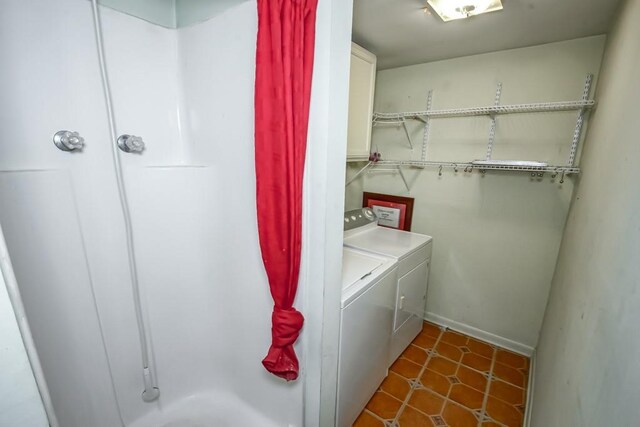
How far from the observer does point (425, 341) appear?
234cm

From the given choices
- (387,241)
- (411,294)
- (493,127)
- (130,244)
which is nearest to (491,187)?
(493,127)

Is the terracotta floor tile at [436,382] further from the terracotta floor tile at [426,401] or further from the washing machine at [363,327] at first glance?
the washing machine at [363,327]

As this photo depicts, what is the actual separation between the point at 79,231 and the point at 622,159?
80.7 inches

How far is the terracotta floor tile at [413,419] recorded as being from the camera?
1.62m

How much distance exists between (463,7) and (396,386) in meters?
2.35

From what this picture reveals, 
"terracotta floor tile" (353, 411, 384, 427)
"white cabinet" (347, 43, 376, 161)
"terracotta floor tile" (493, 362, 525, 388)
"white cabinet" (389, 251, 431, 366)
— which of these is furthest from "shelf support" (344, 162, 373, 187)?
"terracotta floor tile" (493, 362, 525, 388)

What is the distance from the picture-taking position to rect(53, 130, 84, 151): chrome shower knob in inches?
42.2

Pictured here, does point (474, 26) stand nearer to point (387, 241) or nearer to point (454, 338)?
point (387, 241)

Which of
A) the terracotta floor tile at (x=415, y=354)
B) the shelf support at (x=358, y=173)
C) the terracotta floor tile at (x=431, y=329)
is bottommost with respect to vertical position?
the terracotta floor tile at (x=431, y=329)

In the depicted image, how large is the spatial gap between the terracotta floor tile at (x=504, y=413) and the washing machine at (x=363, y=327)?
0.67 metres

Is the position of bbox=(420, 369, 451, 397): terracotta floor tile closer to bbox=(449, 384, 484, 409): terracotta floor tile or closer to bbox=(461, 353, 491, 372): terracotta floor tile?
bbox=(449, 384, 484, 409): terracotta floor tile

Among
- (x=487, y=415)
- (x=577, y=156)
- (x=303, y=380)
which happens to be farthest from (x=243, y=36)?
(x=487, y=415)

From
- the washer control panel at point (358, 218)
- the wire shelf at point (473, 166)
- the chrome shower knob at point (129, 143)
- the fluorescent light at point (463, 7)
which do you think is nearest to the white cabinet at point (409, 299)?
the washer control panel at point (358, 218)

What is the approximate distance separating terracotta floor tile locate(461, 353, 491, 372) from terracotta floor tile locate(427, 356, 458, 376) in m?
0.11
